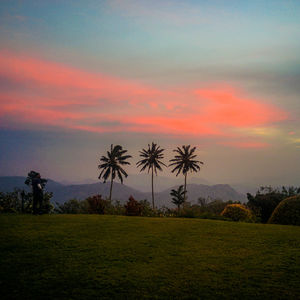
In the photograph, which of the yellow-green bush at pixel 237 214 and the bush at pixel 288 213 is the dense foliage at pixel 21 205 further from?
the bush at pixel 288 213

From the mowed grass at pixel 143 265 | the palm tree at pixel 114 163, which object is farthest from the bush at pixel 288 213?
the palm tree at pixel 114 163

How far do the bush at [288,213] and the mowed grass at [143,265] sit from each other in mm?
8792

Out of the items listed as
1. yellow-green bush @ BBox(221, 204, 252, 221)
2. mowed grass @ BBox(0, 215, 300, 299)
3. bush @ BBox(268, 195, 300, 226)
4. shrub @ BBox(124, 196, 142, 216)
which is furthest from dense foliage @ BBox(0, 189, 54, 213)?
bush @ BBox(268, 195, 300, 226)

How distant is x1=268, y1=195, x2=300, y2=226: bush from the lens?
2053 centimetres

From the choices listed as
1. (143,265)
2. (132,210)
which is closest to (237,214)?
(132,210)

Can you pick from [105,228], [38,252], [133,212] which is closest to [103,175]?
[133,212]

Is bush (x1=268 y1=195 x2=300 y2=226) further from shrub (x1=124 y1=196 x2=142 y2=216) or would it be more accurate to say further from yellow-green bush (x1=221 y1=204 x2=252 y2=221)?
shrub (x1=124 y1=196 x2=142 y2=216)

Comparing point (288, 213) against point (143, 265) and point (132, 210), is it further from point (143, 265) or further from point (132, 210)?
point (143, 265)

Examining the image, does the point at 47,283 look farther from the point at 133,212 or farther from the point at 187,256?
the point at 133,212

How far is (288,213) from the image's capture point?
68.6 feet

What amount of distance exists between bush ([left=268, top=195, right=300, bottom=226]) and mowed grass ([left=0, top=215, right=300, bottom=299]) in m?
8.79

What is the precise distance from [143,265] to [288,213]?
1659 cm

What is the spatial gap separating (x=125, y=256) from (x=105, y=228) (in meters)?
5.20

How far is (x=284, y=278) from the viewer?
22.9 ft
